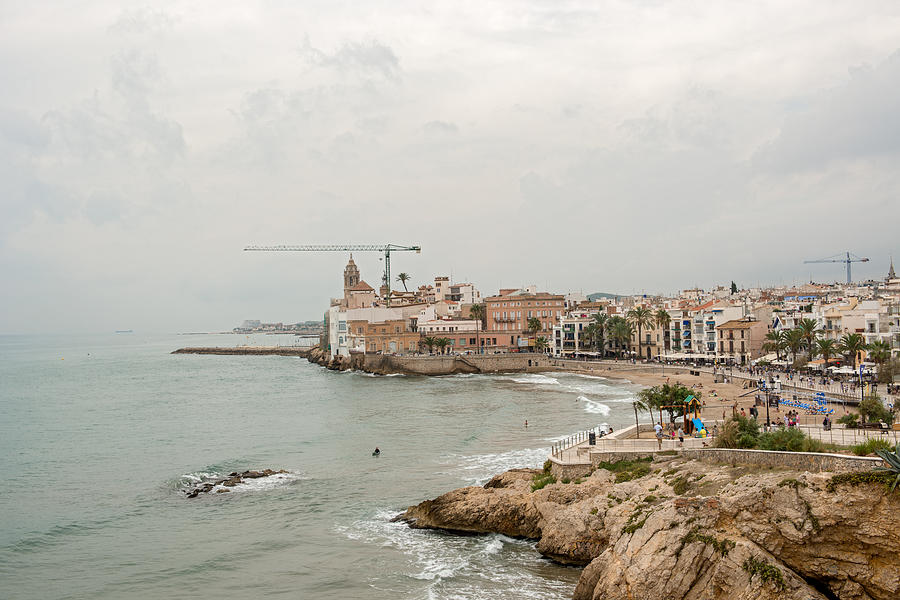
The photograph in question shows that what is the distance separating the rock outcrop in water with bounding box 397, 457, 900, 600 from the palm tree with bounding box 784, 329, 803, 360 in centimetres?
5019

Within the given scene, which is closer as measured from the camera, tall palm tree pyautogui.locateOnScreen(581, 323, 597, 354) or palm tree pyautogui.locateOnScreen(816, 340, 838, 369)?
palm tree pyautogui.locateOnScreen(816, 340, 838, 369)

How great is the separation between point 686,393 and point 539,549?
1220 cm

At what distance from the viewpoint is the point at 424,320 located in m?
110

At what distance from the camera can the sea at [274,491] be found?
848 inches

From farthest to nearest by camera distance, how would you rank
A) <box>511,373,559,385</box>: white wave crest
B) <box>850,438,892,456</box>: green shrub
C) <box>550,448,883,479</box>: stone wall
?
<box>511,373,559,385</box>: white wave crest
<box>850,438,892,456</box>: green shrub
<box>550,448,883,479</box>: stone wall

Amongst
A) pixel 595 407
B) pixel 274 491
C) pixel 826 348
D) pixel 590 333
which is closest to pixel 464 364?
pixel 590 333

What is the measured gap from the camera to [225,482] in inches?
1329

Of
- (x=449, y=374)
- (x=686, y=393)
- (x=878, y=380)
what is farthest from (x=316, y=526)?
(x=449, y=374)

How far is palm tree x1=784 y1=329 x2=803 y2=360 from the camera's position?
212ft

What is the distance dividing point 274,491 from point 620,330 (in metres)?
67.8

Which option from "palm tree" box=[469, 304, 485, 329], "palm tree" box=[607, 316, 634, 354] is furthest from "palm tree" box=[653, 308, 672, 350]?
"palm tree" box=[469, 304, 485, 329]

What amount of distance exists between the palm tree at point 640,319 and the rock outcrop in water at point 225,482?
223ft

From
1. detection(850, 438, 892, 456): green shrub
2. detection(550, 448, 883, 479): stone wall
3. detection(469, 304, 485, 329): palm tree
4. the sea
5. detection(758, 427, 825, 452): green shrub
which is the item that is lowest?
the sea

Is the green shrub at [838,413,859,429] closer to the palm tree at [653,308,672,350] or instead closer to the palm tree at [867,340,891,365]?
the palm tree at [867,340,891,365]
